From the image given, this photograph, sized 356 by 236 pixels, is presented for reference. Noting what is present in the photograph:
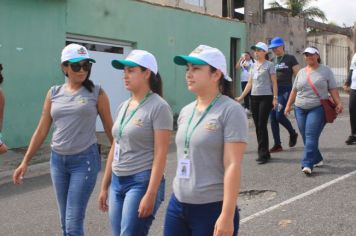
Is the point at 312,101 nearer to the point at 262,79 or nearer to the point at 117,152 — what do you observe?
the point at 262,79

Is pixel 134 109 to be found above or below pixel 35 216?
above

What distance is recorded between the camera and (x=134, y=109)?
343 cm

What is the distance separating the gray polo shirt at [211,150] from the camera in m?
2.70

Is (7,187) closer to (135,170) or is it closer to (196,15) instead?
(135,170)

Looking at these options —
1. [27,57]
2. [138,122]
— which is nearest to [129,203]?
[138,122]

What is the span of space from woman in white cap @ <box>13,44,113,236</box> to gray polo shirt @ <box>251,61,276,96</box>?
3986mm

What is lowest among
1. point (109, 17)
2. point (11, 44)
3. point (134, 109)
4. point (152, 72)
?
point (134, 109)

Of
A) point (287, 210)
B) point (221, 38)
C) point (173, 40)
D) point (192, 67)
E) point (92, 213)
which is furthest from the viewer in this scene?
point (221, 38)

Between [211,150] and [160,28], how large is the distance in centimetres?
1169

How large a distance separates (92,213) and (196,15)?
34.5ft

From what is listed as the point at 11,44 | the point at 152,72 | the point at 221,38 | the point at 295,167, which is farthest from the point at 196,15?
the point at 152,72

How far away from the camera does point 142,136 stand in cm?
333

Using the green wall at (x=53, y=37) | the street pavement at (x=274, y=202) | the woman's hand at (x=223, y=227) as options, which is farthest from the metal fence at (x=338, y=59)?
the woman's hand at (x=223, y=227)

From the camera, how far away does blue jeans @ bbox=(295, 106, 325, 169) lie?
6.43 m
